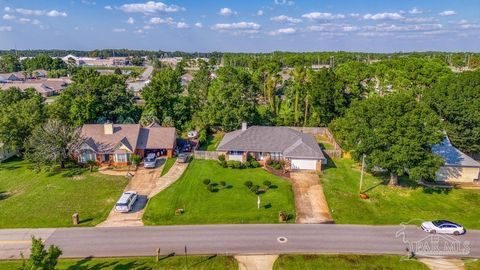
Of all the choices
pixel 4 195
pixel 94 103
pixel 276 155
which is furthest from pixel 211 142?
pixel 4 195

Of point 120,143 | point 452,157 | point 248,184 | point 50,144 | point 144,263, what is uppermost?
point 50,144

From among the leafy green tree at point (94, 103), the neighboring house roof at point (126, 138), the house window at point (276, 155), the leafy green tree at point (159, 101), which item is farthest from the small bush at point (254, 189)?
the leafy green tree at point (94, 103)

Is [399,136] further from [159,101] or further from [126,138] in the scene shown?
[159,101]

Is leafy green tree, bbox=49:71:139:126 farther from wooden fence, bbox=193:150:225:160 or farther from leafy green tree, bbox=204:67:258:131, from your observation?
wooden fence, bbox=193:150:225:160

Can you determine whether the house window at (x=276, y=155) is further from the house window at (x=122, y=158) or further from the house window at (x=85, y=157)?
the house window at (x=85, y=157)

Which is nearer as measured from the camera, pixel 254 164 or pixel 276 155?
pixel 254 164

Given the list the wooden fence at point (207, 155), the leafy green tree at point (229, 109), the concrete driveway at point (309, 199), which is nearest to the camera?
the concrete driveway at point (309, 199)

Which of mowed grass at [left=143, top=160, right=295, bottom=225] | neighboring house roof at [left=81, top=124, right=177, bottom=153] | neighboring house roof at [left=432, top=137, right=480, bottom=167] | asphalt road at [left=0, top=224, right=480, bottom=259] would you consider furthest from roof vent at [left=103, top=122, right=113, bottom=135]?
neighboring house roof at [left=432, top=137, right=480, bottom=167]
